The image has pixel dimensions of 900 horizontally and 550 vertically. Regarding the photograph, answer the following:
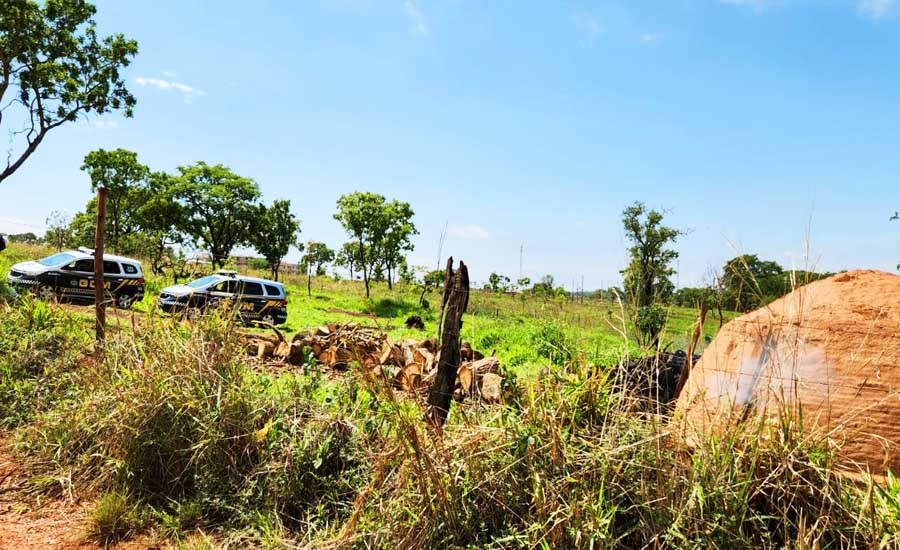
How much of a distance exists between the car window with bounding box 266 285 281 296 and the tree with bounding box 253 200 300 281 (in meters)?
20.4

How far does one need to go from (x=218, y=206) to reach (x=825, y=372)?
1482 inches

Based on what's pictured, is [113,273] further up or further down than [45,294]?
further up

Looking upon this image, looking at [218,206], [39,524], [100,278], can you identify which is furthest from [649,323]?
[218,206]

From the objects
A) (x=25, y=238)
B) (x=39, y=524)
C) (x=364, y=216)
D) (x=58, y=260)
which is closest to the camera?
(x=39, y=524)

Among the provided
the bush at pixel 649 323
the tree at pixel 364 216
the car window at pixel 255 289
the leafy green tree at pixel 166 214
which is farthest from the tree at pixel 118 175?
the bush at pixel 649 323

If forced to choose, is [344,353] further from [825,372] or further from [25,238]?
[25,238]

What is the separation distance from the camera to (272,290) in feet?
57.0

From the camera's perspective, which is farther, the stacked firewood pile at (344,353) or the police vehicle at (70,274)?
the police vehicle at (70,274)

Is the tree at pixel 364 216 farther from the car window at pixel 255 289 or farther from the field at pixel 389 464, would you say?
the field at pixel 389 464

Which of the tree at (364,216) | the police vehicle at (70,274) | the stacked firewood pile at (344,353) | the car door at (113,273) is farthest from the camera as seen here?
the tree at (364,216)

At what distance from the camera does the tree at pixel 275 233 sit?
1467 inches

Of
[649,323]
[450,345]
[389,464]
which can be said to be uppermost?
[649,323]

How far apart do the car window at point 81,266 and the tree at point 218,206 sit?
19.6 m

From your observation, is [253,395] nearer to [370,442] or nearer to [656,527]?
[370,442]
